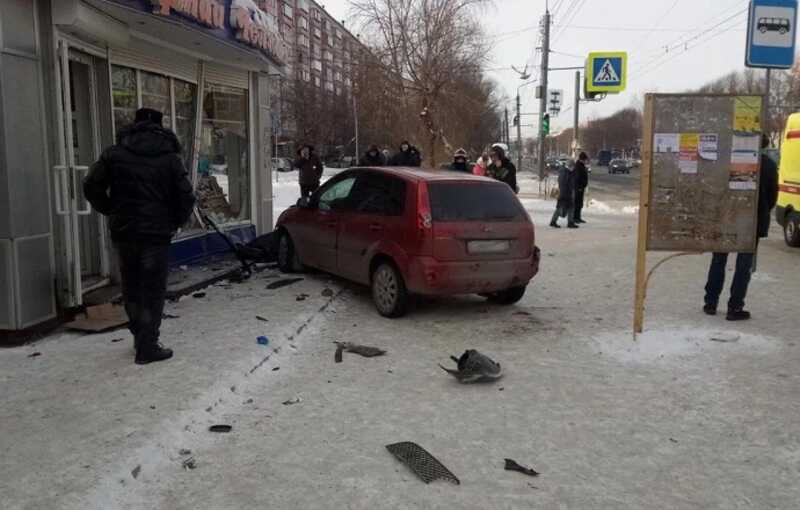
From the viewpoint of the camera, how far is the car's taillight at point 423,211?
23.0 feet

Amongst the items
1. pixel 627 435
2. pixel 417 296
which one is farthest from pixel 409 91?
pixel 627 435

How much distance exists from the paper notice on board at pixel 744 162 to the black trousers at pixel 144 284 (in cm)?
489

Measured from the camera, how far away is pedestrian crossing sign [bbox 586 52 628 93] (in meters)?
18.5

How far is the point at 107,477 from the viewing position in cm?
360

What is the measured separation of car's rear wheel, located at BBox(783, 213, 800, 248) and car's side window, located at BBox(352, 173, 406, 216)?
28.7 feet

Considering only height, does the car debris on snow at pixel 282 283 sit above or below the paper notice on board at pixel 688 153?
below

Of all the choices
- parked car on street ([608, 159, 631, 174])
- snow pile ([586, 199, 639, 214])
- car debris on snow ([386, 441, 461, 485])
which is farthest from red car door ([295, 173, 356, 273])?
parked car on street ([608, 159, 631, 174])

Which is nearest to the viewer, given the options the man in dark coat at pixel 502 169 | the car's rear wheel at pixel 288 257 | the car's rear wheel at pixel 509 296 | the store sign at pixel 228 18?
the store sign at pixel 228 18

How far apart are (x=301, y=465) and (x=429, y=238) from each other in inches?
136

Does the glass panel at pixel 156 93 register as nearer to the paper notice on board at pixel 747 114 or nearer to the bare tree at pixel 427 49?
the paper notice on board at pixel 747 114

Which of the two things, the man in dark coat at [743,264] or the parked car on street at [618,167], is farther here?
the parked car on street at [618,167]

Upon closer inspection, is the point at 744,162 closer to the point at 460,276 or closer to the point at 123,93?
the point at 460,276

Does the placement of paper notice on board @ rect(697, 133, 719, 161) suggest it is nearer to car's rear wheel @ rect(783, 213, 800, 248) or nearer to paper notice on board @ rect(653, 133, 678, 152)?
paper notice on board @ rect(653, 133, 678, 152)

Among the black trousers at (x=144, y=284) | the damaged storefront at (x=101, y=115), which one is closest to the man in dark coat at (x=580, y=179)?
the damaged storefront at (x=101, y=115)
